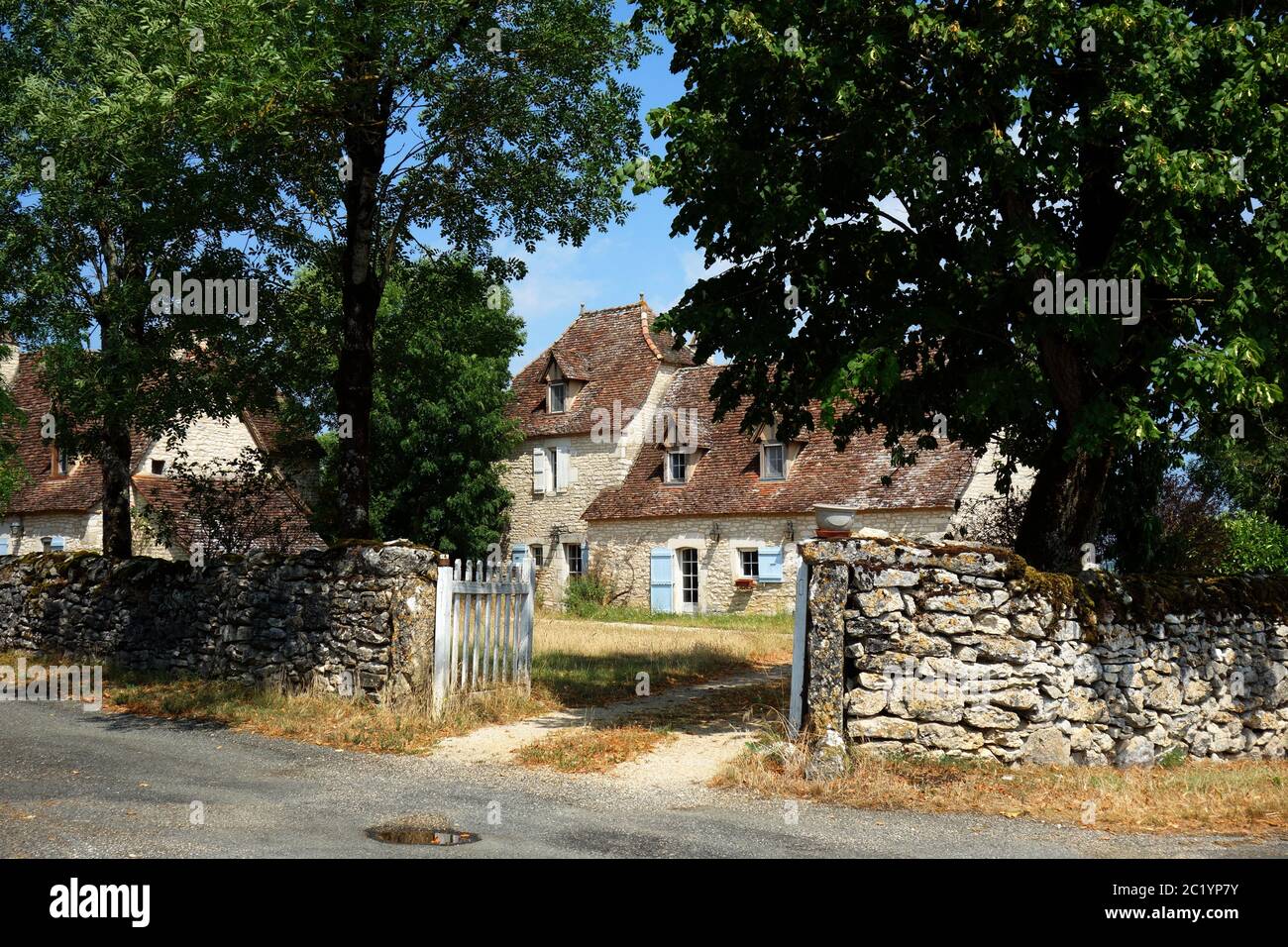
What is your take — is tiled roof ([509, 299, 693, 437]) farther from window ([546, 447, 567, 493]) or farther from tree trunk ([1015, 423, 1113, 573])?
tree trunk ([1015, 423, 1113, 573])

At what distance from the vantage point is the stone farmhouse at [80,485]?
33281mm

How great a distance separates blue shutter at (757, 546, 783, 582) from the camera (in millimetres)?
30297

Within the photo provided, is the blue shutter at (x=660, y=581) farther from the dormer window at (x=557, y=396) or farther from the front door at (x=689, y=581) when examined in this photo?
the dormer window at (x=557, y=396)

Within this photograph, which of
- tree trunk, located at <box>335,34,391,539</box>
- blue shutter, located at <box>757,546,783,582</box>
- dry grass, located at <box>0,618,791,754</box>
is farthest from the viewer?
blue shutter, located at <box>757,546,783,582</box>

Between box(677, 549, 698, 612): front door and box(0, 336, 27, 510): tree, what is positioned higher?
box(0, 336, 27, 510): tree

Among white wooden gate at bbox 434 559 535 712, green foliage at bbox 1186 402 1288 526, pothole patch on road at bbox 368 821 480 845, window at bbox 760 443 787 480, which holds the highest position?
window at bbox 760 443 787 480

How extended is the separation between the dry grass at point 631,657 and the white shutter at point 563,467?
9871mm

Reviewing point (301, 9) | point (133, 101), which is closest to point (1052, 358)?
point (301, 9)

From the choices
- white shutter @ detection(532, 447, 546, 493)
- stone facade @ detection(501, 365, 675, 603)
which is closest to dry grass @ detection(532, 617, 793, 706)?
stone facade @ detection(501, 365, 675, 603)

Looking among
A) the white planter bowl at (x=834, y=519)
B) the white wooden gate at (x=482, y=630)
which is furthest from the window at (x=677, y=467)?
the white planter bowl at (x=834, y=519)

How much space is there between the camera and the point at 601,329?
125 ft

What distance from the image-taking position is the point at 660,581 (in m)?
32.3

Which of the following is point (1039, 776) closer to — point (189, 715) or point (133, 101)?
point (189, 715)

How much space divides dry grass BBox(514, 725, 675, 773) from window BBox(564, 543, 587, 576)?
23.3 metres
